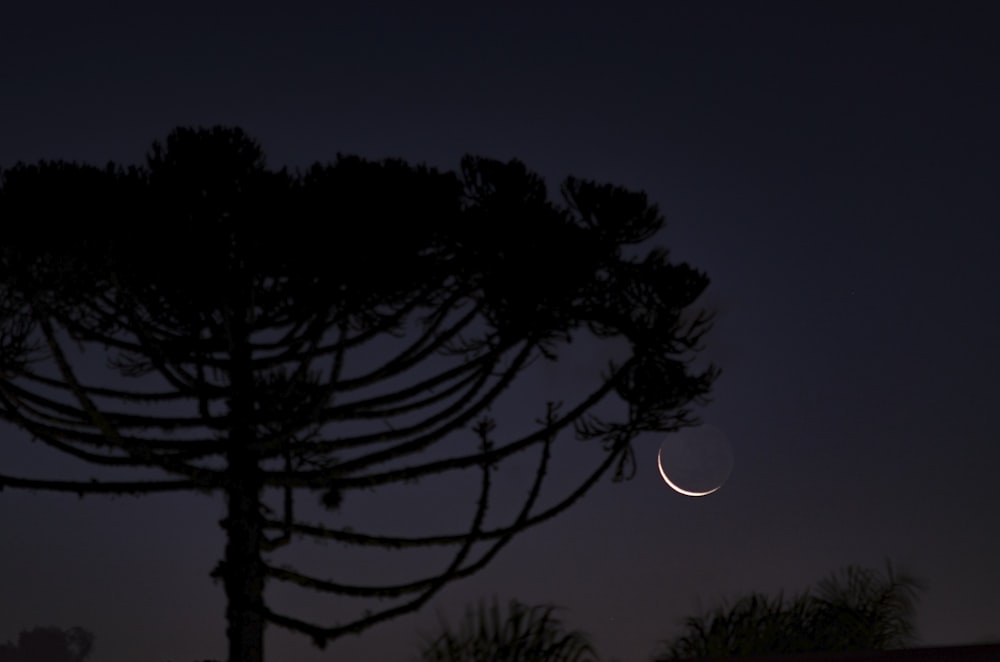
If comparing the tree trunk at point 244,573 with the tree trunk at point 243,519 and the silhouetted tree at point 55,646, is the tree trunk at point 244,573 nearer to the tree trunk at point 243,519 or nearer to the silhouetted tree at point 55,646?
the tree trunk at point 243,519

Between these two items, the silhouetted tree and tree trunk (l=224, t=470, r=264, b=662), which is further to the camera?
the silhouetted tree

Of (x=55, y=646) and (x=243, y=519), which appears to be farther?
(x=55, y=646)

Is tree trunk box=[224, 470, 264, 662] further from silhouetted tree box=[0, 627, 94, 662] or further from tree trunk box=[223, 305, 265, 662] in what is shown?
silhouetted tree box=[0, 627, 94, 662]

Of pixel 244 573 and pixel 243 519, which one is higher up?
pixel 243 519

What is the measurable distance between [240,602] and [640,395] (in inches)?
173

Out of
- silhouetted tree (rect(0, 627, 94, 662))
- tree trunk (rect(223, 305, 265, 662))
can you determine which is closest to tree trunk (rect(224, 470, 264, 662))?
tree trunk (rect(223, 305, 265, 662))

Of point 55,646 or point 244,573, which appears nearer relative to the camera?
point 244,573

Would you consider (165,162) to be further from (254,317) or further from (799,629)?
(799,629)

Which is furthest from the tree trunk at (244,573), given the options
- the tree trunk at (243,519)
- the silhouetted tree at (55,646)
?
the silhouetted tree at (55,646)

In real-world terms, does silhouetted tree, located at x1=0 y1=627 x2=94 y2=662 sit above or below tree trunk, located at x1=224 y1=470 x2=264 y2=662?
above

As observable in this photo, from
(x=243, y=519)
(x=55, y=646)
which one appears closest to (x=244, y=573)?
(x=243, y=519)

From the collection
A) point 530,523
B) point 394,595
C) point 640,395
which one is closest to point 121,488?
point 394,595

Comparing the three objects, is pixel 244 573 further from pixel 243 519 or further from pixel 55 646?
pixel 55 646

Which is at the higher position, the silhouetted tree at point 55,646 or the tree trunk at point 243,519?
the silhouetted tree at point 55,646
